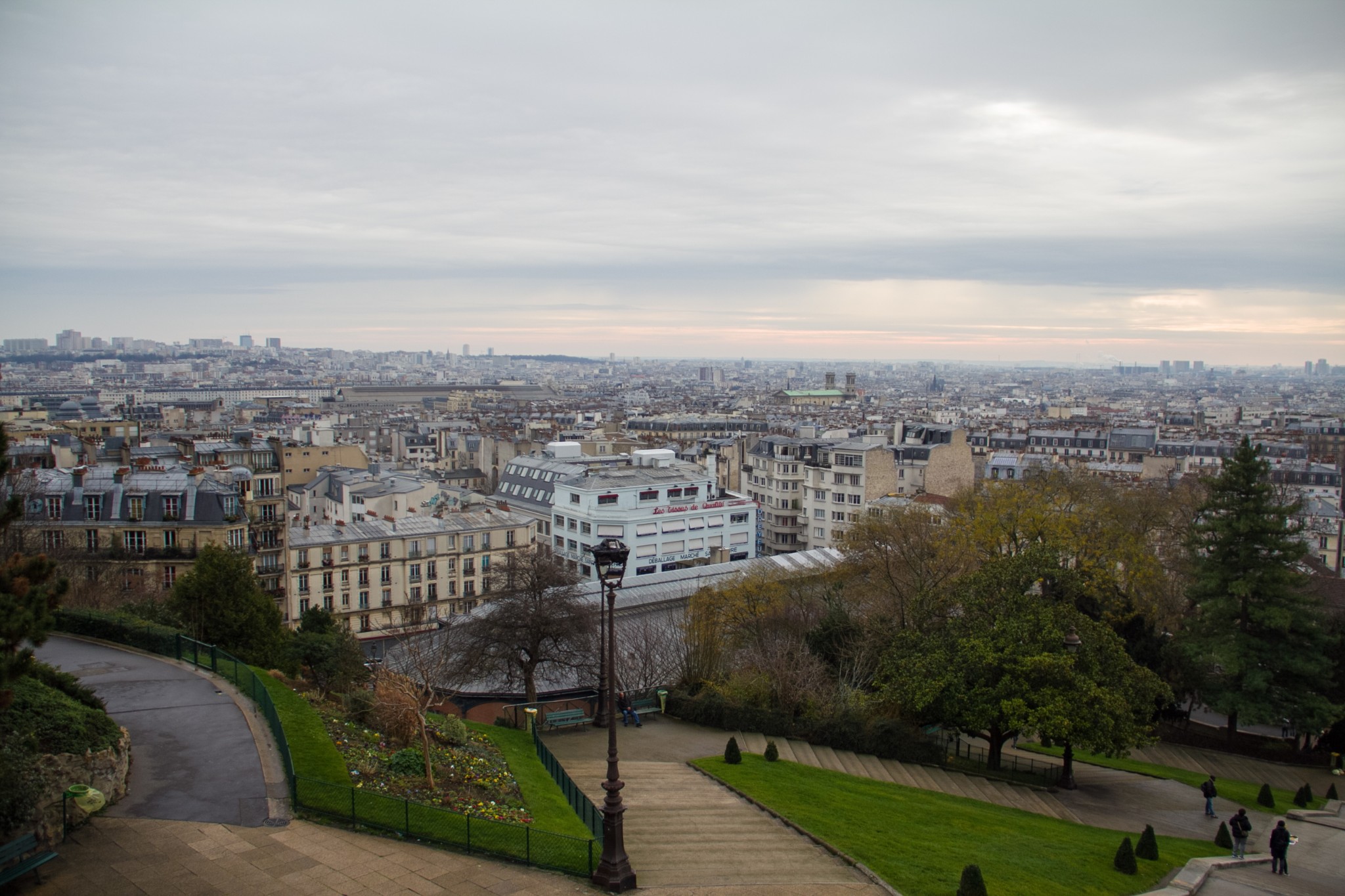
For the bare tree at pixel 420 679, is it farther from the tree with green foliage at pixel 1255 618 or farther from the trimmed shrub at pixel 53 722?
the tree with green foliage at pixel 1255 618

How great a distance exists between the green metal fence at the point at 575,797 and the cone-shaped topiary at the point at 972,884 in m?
6.18

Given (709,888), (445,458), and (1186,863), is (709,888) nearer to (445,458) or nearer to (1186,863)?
(1186,863)

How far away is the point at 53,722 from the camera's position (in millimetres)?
15359

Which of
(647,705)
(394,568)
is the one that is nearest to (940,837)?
(647,705)

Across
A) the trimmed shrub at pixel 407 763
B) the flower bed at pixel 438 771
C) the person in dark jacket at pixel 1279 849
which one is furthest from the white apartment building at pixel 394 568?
the person in dark jacket at pixel 1279 849

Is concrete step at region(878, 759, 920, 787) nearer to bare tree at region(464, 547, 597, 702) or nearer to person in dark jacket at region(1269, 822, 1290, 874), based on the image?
person in dark jacket at region(1269, 822, 1290, 874)

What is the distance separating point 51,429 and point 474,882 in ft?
305

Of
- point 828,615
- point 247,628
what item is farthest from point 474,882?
point 828,615

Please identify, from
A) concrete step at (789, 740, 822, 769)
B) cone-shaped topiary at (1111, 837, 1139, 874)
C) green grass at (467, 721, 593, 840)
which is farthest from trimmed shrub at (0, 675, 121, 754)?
cone-shaped topiary at (1111, 837, 1139, 874)

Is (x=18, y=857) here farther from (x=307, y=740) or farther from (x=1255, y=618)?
(x=1255, y=618)

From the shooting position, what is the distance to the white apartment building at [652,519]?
2418 inches

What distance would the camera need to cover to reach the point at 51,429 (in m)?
89.8

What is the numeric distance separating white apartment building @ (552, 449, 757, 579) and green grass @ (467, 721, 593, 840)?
114 feet

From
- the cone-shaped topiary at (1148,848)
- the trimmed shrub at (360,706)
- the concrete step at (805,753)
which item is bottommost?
the concrete step at (805,753)
